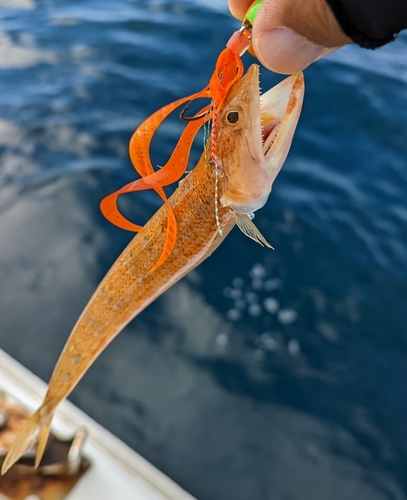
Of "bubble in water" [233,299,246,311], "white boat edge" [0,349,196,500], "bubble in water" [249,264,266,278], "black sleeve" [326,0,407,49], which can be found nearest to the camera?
"black sleeve" [326,0,407,49]

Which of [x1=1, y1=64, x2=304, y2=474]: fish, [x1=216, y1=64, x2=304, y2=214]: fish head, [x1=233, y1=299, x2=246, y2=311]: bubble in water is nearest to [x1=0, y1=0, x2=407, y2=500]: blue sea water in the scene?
[x1=233, y1=299, x2=246, y2=311]: bubble in water

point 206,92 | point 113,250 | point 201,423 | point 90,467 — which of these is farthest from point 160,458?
point 206,92

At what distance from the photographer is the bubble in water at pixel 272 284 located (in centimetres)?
425

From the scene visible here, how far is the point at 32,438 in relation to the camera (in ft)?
7.75

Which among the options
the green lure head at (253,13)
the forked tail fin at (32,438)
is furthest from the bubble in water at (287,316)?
the green lure head at (253,13)

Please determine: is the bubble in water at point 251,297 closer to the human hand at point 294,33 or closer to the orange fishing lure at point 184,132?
the orange fishing lure at point 184,132

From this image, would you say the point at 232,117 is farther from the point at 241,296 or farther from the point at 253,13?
the point at 241,296

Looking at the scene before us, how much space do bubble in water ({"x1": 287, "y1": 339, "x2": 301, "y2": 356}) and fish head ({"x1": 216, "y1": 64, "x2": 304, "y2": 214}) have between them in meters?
2.31

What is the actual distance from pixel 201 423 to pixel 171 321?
1015 millimetres

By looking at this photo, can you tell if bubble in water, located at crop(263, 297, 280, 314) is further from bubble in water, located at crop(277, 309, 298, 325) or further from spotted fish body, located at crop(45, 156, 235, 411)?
spotted fish body, located at crop(45, 156, 235, 411)

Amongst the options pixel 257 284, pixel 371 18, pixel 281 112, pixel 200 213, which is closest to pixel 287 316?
pixel 257 284

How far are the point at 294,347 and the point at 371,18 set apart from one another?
3.05m

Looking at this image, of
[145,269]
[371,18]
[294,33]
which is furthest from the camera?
[145,269]

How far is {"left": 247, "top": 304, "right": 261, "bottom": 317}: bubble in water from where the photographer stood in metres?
4.07
